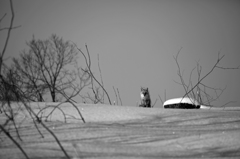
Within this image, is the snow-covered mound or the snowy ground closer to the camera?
the snowy ground

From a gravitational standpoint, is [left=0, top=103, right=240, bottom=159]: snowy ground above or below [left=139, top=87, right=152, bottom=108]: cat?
above

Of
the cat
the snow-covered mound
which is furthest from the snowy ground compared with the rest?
the cat

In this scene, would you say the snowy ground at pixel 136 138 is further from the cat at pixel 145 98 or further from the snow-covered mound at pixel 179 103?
the cat at pixel 145 98

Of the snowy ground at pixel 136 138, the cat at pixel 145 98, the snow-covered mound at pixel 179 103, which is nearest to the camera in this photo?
the snowy ground at pixel 136 138

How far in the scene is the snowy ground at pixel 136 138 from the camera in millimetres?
656

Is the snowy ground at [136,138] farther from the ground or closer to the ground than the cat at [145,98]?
farther from the ground

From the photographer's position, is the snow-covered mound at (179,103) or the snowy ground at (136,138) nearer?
the snowy ground at (136,138)

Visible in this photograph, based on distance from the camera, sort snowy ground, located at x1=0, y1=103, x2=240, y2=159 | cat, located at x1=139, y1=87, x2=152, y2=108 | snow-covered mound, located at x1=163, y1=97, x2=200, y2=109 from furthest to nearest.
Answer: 1. cat, located at x1=139, y1=87, x2=152, y2=108
2. snow-covered mound, located at x1=163, y1=97, x2=200, y2=109
3. snowy ground, located at x1=0, y1=103, x2=240, y2=159

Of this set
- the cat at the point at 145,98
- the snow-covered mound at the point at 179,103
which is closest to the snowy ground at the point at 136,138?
the snow-covered mound at the point at 179,103

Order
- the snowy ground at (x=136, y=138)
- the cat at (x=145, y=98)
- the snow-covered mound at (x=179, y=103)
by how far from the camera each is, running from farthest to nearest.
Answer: the cat at (x=145, y=98) < the snow-covered mound at (x=179, y=103) < the snowy ground at (x=136, y=138)

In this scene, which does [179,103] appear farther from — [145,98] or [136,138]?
[136,138]

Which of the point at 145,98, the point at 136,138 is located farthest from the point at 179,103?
the point at 136,138

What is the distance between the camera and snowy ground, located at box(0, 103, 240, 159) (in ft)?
2.15

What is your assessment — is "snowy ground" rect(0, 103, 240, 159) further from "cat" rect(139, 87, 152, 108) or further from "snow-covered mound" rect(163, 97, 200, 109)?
A: "cat" rect(139, 87, 152, 108)
